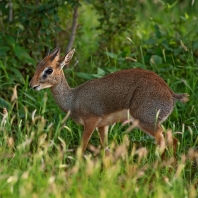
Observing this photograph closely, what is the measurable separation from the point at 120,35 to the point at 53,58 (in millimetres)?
2191

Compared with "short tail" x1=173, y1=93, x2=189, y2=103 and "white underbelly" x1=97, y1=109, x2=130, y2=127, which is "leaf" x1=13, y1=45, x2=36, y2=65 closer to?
"white underbelly" x1=97, y1=109, x2=130, y2=127

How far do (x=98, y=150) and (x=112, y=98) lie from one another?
186 centimetres

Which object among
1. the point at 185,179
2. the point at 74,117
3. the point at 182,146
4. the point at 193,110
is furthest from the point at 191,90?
the point at 185,179

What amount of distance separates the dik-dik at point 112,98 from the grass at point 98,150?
19 centimetres

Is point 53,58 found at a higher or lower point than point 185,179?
higher

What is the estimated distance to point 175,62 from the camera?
761cm

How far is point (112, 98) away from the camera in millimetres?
6184

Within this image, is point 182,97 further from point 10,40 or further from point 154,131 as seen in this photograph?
point 10,40

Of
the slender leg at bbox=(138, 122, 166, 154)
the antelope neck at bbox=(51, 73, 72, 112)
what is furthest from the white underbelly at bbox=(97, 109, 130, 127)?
the antelope neck at bbox=(51, 73, 72, 112)

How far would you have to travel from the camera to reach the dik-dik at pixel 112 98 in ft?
19.4

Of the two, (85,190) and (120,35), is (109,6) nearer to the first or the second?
(120,35)

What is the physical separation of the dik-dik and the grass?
19 cm

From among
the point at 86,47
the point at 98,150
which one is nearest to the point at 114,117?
the point at 98,150

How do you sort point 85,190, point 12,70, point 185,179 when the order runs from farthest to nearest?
1. point 12,70
2. point 185,179
3. point 85,190
